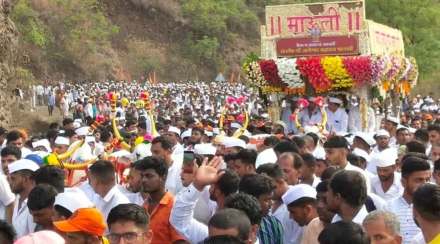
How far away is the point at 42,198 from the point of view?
17.8 ft

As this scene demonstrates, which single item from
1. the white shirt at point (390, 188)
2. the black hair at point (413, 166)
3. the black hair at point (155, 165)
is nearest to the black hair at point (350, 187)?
the black hair at point (413, 166)

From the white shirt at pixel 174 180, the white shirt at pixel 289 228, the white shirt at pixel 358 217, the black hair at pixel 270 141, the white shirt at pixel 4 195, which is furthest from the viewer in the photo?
the black hair at pixel 270 141

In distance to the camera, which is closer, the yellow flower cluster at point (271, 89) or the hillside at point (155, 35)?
the yellow flower cluster at point (271, 89)

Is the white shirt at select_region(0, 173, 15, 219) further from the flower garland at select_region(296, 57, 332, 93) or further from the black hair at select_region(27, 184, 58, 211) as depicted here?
the flower garland at select_region(296, 57, 332, 93)

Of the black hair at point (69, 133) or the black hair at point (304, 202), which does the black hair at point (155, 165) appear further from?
the black hair at point (69, 133)

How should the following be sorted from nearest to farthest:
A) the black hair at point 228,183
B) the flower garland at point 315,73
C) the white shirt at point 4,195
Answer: the black hair at point 228,183
the white shirt at point 4,195
the flower garland at point 315,73

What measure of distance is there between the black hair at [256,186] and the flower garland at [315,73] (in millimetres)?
9994

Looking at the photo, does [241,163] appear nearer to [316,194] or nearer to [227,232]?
[316,194]

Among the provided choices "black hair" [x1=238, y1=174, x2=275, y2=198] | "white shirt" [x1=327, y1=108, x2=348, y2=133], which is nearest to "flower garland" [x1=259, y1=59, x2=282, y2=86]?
"white shirt" [x1=327, y1=108, x2=348, y2=133]

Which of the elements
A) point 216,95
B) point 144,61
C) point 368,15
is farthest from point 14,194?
point 144,61

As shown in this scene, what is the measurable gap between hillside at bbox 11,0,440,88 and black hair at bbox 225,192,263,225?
29.7 metres

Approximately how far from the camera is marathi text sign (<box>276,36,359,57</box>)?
16109mm

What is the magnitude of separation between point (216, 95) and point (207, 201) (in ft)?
105

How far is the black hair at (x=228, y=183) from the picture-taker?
569cm
